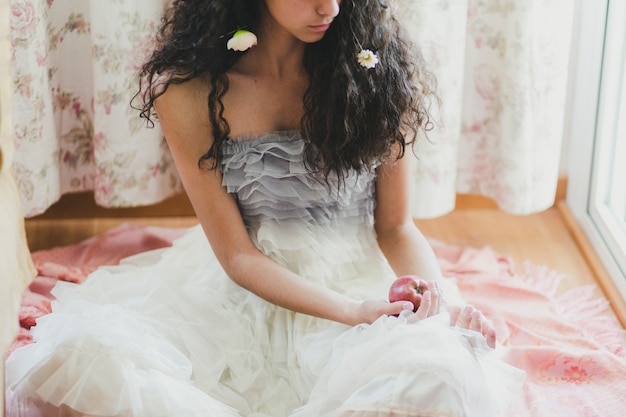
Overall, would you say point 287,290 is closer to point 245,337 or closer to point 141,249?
point 245,337

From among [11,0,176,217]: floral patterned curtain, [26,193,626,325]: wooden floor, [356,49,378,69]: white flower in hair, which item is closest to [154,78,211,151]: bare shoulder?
[356,49,378,69]: white flower in hair

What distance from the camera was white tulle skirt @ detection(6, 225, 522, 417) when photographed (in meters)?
1.28

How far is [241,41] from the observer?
1.46 meters

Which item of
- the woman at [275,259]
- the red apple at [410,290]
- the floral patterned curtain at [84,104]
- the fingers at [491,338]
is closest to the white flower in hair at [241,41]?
the woman at [275,259]

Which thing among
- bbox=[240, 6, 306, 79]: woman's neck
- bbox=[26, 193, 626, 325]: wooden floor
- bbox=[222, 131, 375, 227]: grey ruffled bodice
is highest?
bbox=[240, 6, 306, 79]: woman's neck

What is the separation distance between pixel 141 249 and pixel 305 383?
3.00ft

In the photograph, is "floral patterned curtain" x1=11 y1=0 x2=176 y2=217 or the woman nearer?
the woman

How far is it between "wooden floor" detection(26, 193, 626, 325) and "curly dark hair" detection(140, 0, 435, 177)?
2.72 feet

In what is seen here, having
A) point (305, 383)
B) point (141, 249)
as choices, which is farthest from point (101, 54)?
A: point (305, 383)

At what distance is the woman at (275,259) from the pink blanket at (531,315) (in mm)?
316

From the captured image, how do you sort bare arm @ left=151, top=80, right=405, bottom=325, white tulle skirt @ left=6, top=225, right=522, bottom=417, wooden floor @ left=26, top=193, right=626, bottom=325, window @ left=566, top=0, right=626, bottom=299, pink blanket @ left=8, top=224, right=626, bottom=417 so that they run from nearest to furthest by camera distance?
white tulle skirt @ left=6, top=225, right=522, bottom=417 < bare arm @ left=151, top=80, right=405, bottom=325 < pink blanket @ left=8, top=224, right=626, bottom=417 < window @ left=566, top=0, right=626, bottom=299 < wooden floor @ left=26, top=193, right=626, bottom=325

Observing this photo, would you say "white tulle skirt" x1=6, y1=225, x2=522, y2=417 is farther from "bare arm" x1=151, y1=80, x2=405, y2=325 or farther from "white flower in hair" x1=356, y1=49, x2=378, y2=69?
"white flower in hair" x1=356, y1=49, x2=378, y2=69

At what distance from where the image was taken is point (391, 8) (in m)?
1.57

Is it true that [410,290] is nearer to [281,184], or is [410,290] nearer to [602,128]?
[281,184]
